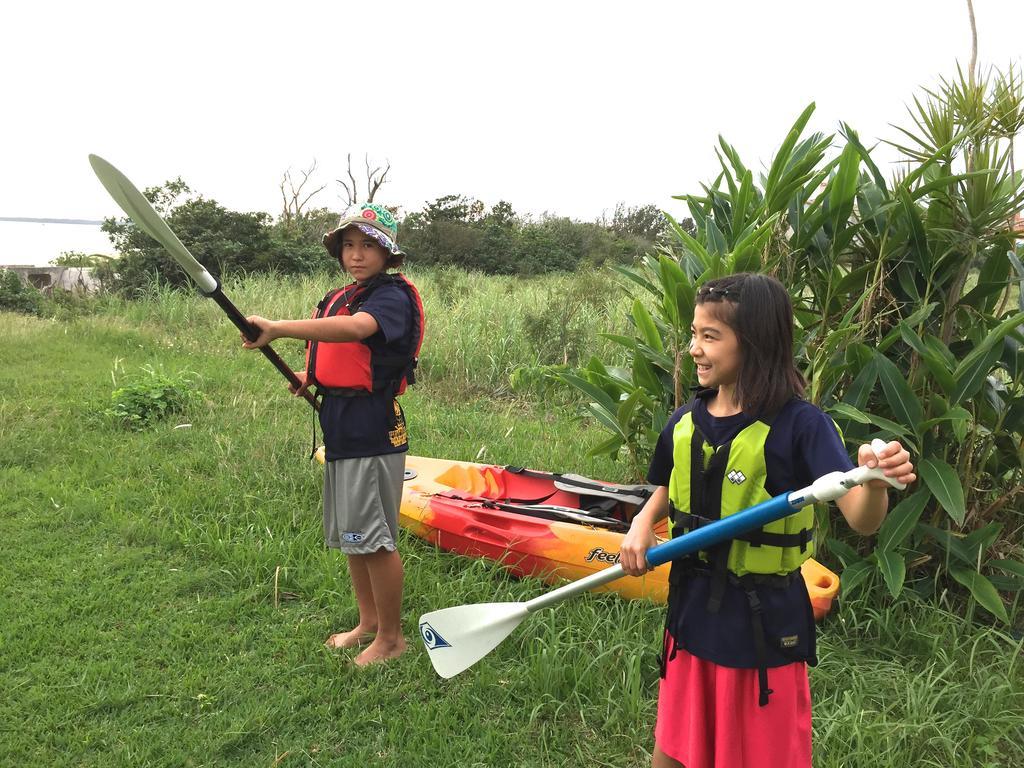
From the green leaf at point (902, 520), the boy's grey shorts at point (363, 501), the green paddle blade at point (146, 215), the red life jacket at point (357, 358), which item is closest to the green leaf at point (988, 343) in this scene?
the green leaf at point (902, 520)

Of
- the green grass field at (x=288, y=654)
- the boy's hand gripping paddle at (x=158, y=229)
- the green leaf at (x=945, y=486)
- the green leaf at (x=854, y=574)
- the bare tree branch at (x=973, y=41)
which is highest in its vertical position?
the bare tree branch at (x=973, y=41)

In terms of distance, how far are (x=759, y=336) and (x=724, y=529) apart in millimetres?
408

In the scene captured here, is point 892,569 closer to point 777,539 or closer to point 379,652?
point 777,539

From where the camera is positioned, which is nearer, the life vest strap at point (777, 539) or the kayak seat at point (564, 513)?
the life vest strap at point (777, 539)

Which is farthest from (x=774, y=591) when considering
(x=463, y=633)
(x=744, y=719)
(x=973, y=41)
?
(x=973, y=41)

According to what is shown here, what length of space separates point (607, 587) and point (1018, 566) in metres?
1.65

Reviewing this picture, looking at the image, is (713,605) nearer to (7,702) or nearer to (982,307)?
(982,307)

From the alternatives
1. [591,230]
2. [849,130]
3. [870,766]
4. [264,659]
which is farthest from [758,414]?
[591,230]

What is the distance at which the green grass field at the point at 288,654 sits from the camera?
2.33m

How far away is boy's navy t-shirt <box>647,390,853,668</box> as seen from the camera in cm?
145

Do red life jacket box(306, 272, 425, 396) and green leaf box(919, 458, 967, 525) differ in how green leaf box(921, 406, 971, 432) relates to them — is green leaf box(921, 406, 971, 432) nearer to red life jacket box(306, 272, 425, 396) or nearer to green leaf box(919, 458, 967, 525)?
green leaf box(919, 458, 967, 525)

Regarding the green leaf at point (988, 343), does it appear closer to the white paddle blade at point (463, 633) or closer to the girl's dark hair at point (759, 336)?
the girl's dark hair at point (759, 336)

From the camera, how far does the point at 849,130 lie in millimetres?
2873

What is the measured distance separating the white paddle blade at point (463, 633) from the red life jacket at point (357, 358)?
2.73 ft
